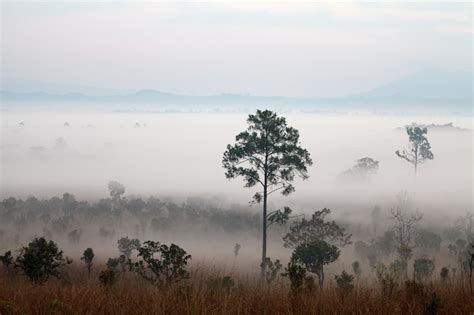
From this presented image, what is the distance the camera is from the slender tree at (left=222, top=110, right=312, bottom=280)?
46688 millimetres

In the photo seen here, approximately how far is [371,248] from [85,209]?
74.4 meters

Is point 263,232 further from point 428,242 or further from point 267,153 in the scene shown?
point 428,242

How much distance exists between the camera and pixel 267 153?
156 ft

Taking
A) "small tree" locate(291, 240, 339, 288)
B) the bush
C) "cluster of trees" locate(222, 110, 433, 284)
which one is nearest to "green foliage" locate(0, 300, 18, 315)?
the bush

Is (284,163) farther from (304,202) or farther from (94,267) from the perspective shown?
(304,202)

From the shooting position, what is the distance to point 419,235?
257ft

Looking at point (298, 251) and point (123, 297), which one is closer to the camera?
point (123, 297)

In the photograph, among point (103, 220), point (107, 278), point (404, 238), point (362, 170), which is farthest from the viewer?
point (362, 170)

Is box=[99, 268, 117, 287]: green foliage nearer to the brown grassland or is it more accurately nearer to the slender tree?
the brown grassland

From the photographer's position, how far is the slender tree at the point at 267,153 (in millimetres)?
46688

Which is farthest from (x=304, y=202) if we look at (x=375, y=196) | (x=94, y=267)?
(x=94, y=267)

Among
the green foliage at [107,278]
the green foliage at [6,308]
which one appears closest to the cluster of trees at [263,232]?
the green foliage at [107,278]

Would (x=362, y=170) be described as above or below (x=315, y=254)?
above

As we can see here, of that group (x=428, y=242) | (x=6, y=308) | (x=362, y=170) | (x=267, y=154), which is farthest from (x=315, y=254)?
(x=362, y=170)
